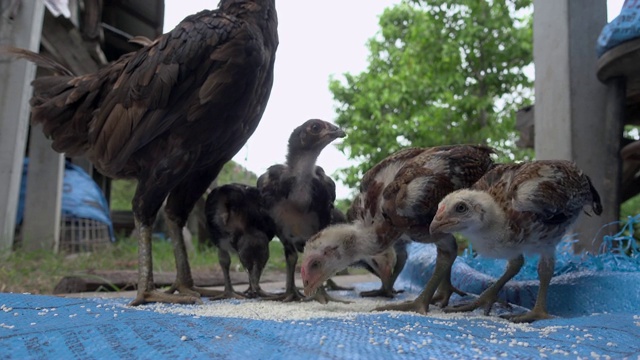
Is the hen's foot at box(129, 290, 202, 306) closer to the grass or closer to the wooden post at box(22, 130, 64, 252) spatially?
the grass

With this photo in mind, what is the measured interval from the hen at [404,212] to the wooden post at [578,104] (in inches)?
52.3

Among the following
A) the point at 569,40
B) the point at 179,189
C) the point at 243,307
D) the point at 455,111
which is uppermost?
the point at 455,111

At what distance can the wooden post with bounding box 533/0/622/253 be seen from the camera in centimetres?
353

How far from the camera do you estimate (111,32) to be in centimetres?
726

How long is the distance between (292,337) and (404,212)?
99cm

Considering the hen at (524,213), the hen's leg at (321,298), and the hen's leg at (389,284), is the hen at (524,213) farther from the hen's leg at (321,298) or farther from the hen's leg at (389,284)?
the hen's leg at (389,284)

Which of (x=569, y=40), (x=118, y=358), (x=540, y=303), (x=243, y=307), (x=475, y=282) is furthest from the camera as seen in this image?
(x=569, y=40)

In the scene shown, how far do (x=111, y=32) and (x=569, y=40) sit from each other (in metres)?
5.76

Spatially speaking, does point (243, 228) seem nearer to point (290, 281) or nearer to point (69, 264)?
point (290, 281)

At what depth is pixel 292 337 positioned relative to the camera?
1.45 meters

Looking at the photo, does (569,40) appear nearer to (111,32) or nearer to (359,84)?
(111,32)

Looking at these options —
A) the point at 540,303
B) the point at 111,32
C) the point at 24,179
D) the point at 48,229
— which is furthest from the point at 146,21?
the point at 540,303

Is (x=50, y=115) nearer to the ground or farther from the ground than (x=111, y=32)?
nearer to the ground

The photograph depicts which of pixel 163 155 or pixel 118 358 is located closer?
pixel 118 358
